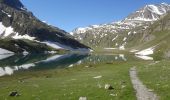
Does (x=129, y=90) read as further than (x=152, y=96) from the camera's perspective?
Yes

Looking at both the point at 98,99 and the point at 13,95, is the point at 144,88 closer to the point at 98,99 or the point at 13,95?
the point at 98,99

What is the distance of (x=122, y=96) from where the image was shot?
40562 mm

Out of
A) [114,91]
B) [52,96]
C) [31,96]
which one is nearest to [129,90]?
[114,91]

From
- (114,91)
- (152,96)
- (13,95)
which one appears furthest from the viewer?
(13,95)

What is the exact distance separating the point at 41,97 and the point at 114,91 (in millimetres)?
9140

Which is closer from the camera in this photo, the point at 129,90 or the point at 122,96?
the point at 122,96

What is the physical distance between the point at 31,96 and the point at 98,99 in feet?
35.0

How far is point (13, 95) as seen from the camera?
158ft

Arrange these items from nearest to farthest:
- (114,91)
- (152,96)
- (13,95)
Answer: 1. (152,96)
2. (114,91)
3. (13,95)

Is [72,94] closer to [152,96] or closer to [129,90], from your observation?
[129,90]

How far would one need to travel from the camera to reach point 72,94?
45.0 m

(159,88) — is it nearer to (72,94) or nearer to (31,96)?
(72,94)

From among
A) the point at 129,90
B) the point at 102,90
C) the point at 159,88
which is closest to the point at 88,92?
the point at 102,90

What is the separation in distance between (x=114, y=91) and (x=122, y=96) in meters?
4.41
